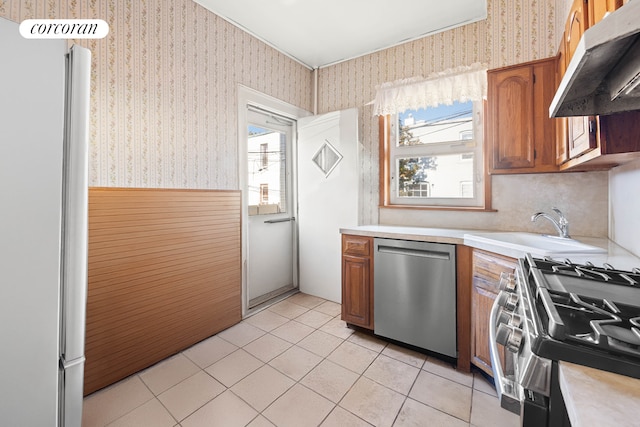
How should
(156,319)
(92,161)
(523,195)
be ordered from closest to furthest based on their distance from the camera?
(92,161)
(156,319)
(523,195)

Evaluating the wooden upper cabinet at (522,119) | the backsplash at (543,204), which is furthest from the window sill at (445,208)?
the wooden upper cabinet at (522,119)

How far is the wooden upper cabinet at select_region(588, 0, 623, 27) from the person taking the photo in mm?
958

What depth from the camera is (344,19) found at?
2.47 meters

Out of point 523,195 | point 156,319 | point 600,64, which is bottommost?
point 156,319

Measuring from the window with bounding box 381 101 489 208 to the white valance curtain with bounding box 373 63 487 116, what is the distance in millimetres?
134

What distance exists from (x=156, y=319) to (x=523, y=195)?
2.95 metres

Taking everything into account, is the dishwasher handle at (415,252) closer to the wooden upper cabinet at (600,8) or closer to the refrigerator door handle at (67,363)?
the wooden upper cabinet at (600,8)

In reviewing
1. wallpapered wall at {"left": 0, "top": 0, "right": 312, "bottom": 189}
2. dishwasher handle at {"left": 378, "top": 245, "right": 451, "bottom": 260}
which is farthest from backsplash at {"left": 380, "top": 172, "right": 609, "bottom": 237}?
wallpapered wall at {"left": 0, "top": 0, "right": 312, "bottom": 189}

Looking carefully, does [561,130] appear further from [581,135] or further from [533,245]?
[533,245]

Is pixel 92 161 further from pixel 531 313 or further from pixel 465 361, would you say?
pixel 465 361

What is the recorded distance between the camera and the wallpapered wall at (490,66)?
1.94 meters

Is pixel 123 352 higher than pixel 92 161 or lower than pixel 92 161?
lower

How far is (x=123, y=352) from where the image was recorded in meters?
1.80

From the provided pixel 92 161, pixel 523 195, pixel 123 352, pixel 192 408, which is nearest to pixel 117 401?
pixel 123 352
